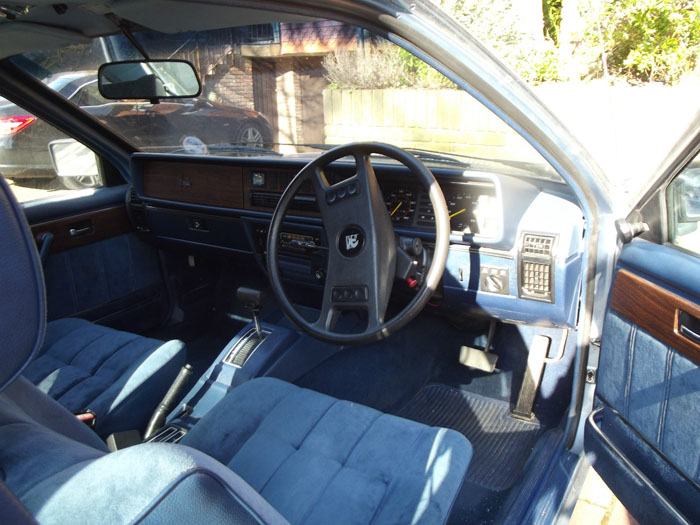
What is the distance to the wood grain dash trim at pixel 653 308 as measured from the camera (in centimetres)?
129

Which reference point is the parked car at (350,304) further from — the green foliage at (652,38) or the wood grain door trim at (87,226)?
the green foliage at (652,38)

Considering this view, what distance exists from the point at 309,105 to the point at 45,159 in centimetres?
186

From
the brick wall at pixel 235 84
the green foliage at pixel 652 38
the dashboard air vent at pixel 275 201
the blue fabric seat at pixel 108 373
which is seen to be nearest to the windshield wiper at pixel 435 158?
the dashboard air vent at pixel 275 201

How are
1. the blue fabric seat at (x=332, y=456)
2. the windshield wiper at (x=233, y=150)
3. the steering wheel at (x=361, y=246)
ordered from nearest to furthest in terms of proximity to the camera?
the blue fabric seat at (x=332, y=456)
the steering wheel at (x=361, y=246)
the windshield wiper at (x=233, y=150)

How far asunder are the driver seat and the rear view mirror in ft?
4.68

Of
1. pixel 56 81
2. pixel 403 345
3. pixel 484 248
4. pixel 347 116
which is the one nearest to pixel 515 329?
pixel 403 345

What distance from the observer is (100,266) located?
124 inches

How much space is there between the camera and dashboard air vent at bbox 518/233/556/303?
212cm

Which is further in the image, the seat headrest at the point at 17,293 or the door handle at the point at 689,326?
the door handle at the point at 689,326

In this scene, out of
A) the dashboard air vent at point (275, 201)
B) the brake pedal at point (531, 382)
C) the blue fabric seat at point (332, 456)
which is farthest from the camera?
the dashboard air vent at point (275, 201)

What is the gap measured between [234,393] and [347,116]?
2.14 meters

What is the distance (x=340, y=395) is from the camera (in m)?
2.81

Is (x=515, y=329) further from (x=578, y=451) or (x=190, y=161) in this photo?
(x=190, y=161)

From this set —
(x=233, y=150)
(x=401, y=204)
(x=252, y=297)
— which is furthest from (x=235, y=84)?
(x=401, y=204)
